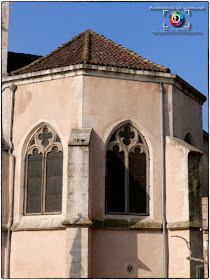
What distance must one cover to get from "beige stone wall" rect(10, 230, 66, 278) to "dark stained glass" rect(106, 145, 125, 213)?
80.3 inches

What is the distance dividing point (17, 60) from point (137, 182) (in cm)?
881

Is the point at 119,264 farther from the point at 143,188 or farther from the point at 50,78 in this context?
the point at 50,78

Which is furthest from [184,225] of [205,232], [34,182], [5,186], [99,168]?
[5,186]

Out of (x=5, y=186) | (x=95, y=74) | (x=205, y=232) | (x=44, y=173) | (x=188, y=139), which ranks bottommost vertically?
(x=205, y=232)

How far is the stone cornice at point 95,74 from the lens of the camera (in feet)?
70.6

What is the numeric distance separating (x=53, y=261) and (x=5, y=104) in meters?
6.09

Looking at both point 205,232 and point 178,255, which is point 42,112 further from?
point 205,232

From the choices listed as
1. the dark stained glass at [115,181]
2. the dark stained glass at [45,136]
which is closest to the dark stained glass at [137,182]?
the dark stained glass at [115,181]

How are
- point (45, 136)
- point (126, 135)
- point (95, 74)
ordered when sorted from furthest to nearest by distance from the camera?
point (45, 136)
point (126, 135)
point (95, 74)

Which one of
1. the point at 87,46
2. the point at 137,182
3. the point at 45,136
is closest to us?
the point at 137,182

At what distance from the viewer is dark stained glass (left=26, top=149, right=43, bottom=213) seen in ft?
70.4

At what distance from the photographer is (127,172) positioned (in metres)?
21.5

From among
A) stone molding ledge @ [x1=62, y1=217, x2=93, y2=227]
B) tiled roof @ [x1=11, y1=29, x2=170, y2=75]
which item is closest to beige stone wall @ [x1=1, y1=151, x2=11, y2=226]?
stone molding ledge @ [x1=62, y1=217, x2=93, y2=227]

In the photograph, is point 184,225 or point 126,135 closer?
point 184,225
